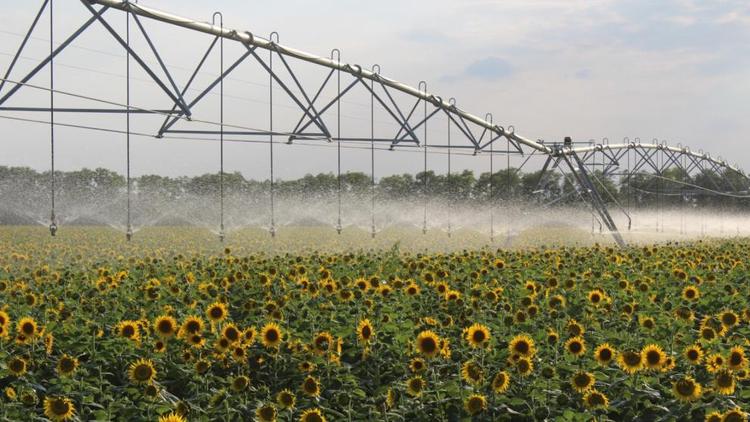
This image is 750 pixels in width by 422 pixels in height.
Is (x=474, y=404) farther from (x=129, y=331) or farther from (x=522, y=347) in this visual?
(x=129, y=331)

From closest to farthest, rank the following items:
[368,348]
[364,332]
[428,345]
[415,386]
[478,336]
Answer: [415,386]
[428,345]
[478,336]
[364,332]
[368,348]

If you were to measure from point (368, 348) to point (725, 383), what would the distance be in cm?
242

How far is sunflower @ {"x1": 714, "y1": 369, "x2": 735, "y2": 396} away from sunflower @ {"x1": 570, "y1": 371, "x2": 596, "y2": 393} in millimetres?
832

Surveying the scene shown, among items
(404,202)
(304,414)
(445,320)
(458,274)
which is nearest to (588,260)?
(458,274)

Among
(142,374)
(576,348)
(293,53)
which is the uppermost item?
(293,53)

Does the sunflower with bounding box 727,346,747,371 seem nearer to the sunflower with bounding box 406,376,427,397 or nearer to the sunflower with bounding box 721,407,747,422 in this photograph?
the sunflower with bounding box 721,407,747,422

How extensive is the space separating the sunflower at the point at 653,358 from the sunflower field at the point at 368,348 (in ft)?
0.03

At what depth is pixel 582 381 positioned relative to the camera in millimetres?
5754

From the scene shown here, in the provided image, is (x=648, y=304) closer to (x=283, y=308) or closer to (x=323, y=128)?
(x=283, y=308)

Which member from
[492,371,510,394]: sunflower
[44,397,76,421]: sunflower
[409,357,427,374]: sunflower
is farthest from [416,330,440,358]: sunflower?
[44,397,76,421]: sunflower

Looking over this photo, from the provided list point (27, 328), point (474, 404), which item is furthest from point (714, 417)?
point (27, 328)

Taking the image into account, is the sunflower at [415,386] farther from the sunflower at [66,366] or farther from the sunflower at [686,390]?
the sunflower at [66,366]

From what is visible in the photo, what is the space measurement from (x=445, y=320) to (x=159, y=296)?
2.71 m

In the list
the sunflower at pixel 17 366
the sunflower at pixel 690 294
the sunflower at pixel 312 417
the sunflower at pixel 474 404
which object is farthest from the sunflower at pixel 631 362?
the sunflower at pixel 17 366
